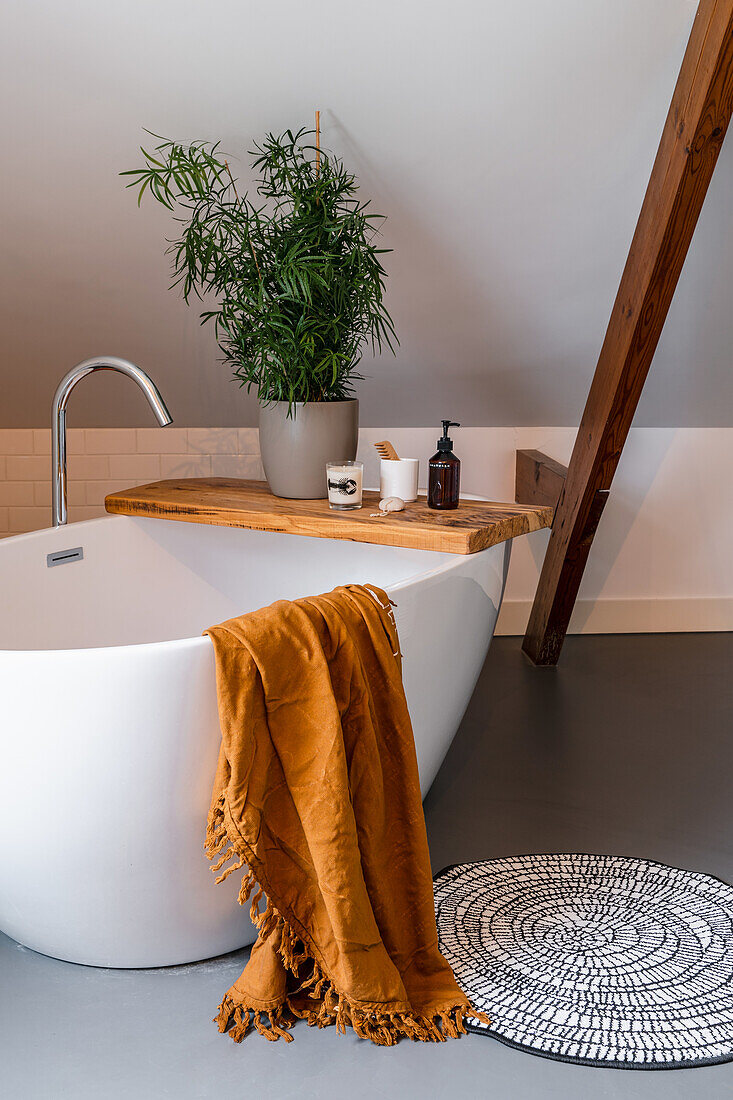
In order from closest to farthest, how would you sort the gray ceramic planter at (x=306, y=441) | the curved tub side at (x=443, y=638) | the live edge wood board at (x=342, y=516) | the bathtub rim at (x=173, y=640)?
the bathtub rim at (x=173, y=640)
the curved tub side at (x=443, y=638)
the live edge wood board at (x=342, y=516)
the gray ceramic planter at (x=306, y=441)

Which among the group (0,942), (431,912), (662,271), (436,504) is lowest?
(0,942)

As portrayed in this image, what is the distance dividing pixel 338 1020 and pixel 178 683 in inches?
24.8

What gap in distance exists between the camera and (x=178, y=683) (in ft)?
4.70

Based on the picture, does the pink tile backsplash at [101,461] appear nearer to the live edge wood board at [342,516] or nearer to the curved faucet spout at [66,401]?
→ the live edge wood board at [342,516]

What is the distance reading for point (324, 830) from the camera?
4.76 feet

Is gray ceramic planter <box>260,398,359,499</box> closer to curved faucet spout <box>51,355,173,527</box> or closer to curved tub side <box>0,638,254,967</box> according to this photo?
curved faucet spout <box>51,355,173,527</box>

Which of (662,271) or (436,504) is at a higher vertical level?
(662,271)

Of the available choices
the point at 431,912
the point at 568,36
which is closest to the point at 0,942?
the point at 431,912

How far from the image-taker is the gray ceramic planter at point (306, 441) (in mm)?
2359

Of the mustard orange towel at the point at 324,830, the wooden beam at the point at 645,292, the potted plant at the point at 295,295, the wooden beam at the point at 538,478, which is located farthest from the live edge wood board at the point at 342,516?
the wooden beam at the point at 538,478

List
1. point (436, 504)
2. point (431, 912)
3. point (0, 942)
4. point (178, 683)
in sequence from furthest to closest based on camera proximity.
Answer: point (436, 504) → point (0, 942) → point (431, 912) → point (178, 683)

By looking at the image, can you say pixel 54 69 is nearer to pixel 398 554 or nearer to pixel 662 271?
pixel 398 554

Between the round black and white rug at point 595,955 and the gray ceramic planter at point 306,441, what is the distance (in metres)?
1.03

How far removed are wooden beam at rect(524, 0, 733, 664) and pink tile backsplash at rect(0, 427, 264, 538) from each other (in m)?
1.23
